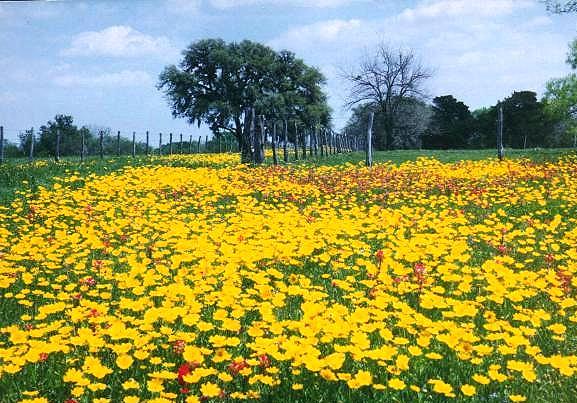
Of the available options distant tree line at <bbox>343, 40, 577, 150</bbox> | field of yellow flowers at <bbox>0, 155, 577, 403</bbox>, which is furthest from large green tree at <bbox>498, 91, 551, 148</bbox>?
field of yellow flowers at <bbox>0, 155, 577, 403</bbox>

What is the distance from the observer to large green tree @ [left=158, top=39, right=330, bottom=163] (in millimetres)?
57500

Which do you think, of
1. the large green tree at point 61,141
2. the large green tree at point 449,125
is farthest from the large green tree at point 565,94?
the large green tree at point 61,141

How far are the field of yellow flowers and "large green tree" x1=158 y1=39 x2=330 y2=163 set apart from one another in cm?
4694

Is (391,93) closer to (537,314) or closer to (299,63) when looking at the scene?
(299,63)

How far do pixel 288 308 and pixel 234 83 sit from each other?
56.1 meters

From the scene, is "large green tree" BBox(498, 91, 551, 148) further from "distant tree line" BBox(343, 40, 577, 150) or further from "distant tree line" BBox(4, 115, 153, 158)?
"distant tree line" BBox(4, 115, 153, 158)

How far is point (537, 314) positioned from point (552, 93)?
143 feet

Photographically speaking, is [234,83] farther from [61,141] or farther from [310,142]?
[310,142]

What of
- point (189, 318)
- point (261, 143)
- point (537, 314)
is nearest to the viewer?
point (189, 318)

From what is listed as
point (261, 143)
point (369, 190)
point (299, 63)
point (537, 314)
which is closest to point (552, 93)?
point (299, 63)

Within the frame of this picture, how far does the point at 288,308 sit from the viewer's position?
202 inches

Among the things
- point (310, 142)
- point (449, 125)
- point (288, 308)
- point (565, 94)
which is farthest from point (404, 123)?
point (288, 308)

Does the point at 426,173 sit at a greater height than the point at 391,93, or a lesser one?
lesser

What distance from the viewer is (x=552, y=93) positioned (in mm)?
42406
